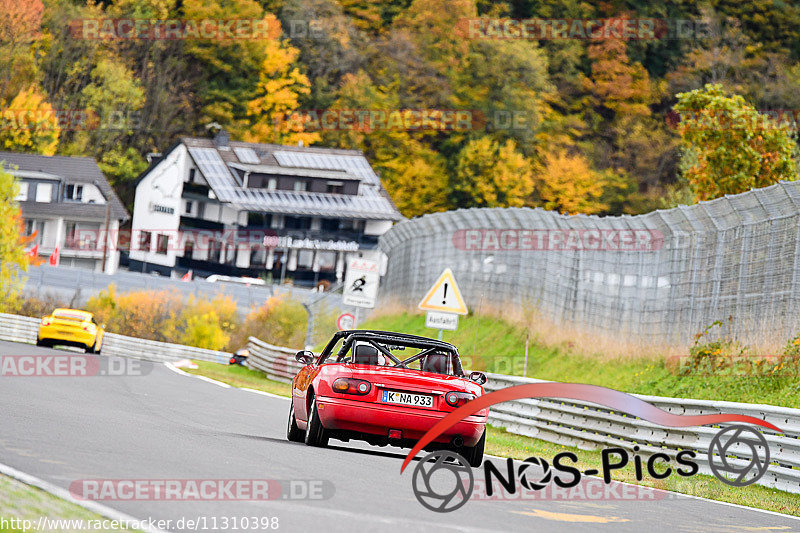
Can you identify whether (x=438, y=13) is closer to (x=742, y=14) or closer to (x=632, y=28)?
(x=632, y=28)

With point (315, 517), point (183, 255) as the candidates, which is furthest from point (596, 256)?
point (183, 255)

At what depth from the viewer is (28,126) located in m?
97.1

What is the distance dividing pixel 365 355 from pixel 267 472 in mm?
2803

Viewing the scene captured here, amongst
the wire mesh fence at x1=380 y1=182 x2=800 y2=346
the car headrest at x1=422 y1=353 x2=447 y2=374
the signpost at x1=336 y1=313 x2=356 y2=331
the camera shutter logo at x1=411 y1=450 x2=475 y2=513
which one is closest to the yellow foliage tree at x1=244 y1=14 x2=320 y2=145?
the wire mesh fence at x1=380 y1=182 x2=800 y2=346

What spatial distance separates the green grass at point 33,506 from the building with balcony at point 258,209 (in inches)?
3326

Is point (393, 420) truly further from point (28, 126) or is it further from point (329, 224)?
point (28, 126)

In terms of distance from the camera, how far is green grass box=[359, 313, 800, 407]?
1881cm

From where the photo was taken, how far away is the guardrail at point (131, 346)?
157ft
